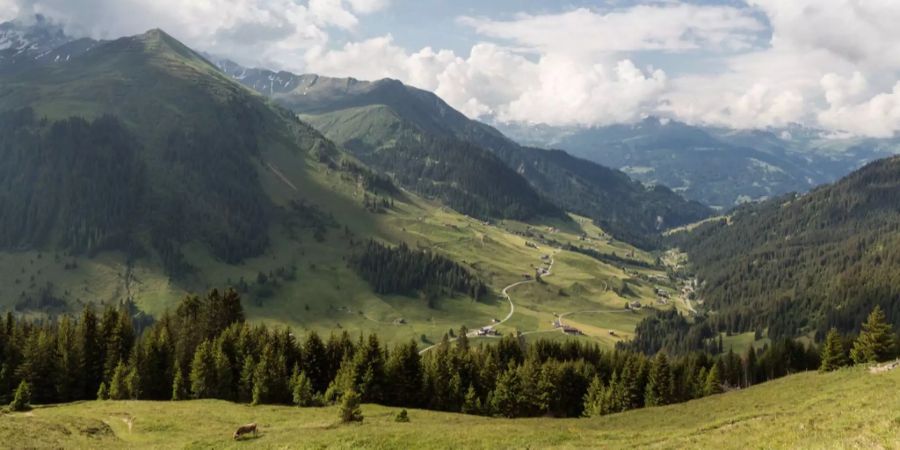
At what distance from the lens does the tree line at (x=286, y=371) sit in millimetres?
98188

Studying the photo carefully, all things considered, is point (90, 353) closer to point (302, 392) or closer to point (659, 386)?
point (302, 392)

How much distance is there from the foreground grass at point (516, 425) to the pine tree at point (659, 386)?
2040 centimetres

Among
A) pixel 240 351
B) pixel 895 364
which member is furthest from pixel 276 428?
pixel 895 364

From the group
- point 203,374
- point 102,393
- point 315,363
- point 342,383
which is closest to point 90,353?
point 102,393

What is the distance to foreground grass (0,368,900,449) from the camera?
1506 inches

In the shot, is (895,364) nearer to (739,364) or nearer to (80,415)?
(739,364)

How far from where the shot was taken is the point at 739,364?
498 ft

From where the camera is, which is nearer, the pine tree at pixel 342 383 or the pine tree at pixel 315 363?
the pine tree at pixel 342 383

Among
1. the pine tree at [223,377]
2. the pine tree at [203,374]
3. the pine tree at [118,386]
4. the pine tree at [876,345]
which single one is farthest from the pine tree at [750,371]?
the pine tree at [118,386]

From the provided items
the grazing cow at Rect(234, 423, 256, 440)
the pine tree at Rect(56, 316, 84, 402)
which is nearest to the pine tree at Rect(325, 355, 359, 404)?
the grazing cow at Rect(234, 423, 256, 440)

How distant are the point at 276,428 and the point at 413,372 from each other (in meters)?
44.9

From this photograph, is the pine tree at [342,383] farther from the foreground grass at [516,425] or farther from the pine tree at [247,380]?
the pine tree at [247,380]

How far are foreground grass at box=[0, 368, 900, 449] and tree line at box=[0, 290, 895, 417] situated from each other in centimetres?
974

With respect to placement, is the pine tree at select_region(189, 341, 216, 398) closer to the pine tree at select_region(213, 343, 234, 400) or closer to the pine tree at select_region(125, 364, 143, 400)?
the pine tree at select_region(213, 343, 234, 400)
